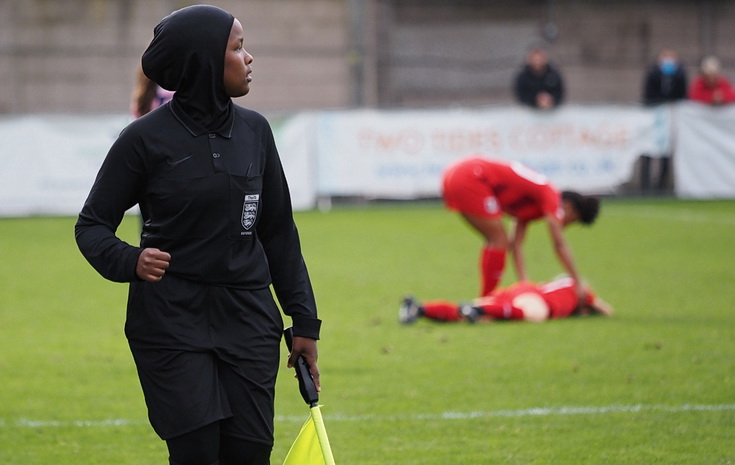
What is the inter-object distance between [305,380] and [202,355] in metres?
0.38

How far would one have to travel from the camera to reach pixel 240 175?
148 inches

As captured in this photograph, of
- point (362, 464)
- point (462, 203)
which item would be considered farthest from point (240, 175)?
point (462, 203)

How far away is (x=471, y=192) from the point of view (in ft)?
33.8

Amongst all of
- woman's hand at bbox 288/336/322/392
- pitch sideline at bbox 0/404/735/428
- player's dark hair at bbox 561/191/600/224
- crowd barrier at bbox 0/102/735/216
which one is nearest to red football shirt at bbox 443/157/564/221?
player's dark hair at bbox 561/191/600/224

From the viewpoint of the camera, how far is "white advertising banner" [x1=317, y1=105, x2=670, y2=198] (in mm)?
19875

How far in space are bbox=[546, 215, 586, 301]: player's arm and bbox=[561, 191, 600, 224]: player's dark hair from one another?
0.90ft

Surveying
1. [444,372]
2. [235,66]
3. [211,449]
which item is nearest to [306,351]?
[211,449]

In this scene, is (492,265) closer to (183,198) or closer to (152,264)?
(183,198)

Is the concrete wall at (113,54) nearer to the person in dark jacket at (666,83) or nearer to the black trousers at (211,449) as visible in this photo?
the person in dark jacket at (666,83)

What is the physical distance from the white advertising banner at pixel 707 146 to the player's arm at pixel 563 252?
1095cm

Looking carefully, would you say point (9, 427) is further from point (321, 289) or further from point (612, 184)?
point (612, 184)

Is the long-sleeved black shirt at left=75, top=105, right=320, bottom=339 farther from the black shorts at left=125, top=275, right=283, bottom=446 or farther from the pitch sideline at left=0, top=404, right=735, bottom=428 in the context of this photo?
the pitch sideline at left=0, top=404, right=735, bottom=428

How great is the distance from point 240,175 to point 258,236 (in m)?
0.31

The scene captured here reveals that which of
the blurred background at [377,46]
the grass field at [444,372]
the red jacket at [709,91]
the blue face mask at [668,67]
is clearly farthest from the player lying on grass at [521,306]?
Result: the blurred background at [377,46]
